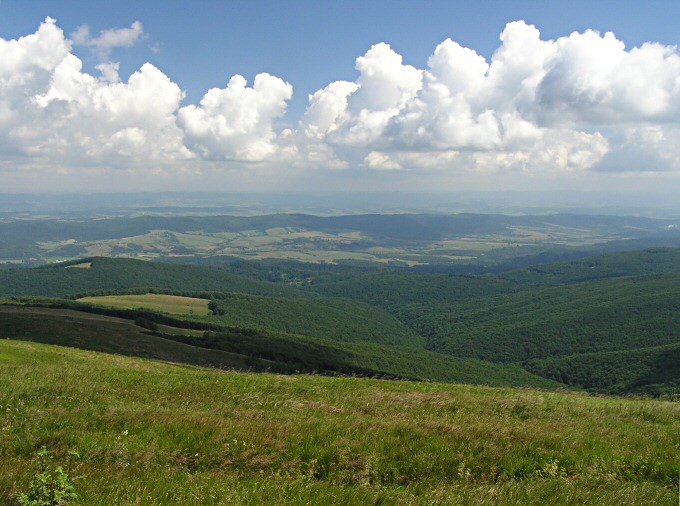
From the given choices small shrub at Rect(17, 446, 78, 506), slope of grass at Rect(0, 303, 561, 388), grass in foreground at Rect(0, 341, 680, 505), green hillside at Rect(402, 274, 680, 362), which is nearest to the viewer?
small shrub at Rect(17, 446, 78, 506)

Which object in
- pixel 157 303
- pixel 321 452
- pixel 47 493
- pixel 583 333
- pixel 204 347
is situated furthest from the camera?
pixel 583 333

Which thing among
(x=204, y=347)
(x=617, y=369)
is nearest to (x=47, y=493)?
(x=204, y=347)

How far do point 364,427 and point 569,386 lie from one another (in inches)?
5317

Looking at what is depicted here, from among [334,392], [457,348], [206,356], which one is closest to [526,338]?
[457,348]

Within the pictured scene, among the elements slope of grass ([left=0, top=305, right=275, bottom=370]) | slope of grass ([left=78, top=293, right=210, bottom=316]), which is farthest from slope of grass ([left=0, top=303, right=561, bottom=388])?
slope of grass ([left=78, top=293, right=210, bottom=316])

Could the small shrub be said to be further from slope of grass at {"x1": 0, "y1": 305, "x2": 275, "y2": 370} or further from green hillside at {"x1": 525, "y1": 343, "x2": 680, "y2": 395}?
green hillside at {"x1": 525, "y1": 343, "x2": 680, "y2": 395}

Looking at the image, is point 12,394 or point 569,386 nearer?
point 12,394

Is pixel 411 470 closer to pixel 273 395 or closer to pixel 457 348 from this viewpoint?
pixel 273 395

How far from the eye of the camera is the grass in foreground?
26.1 ft

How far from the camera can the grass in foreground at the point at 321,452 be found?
26.1 feet

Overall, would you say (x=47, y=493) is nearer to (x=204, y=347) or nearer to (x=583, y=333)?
(x=204, y=347)

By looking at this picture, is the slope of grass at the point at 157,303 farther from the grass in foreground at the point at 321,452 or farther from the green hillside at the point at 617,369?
the grass in foreground at the point at 321,452

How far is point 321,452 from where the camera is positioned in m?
10.1

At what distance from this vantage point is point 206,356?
65.9 meters
